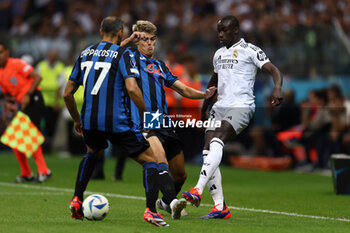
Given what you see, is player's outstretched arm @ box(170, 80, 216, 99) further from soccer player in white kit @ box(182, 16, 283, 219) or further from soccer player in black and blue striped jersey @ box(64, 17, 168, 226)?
soccer player in black and blue striped jersey @ box(64, 17, 168, 226)

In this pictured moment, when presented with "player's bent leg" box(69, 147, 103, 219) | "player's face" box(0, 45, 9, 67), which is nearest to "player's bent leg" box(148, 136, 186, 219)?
"player's bent leg" box(69, 147, 103, 219)

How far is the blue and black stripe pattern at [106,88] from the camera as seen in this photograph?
24.6 ft

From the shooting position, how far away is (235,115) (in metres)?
8.53

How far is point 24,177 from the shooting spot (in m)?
12.8

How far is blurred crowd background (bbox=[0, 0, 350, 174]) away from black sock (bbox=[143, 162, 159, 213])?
814 centimetres

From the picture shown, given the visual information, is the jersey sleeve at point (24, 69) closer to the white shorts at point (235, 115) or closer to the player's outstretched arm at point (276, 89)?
the white shorts at point (235, 115)

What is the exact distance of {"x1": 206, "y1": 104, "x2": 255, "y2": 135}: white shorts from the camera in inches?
335

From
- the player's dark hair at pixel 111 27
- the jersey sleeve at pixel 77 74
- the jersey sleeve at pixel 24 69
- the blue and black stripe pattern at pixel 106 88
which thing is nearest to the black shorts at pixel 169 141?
the blue and black stripe pattern at pixel 106 88

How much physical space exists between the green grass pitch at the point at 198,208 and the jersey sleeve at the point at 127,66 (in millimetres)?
1387

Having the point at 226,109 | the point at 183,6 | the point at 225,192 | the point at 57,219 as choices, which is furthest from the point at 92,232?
the point at 183,6

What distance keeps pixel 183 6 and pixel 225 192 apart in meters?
11.0

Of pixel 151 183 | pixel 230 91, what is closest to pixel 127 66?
pixel 151 183

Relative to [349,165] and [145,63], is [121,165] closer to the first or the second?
[349,165]

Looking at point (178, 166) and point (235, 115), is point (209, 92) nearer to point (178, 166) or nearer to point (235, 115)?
point (235, 115)
